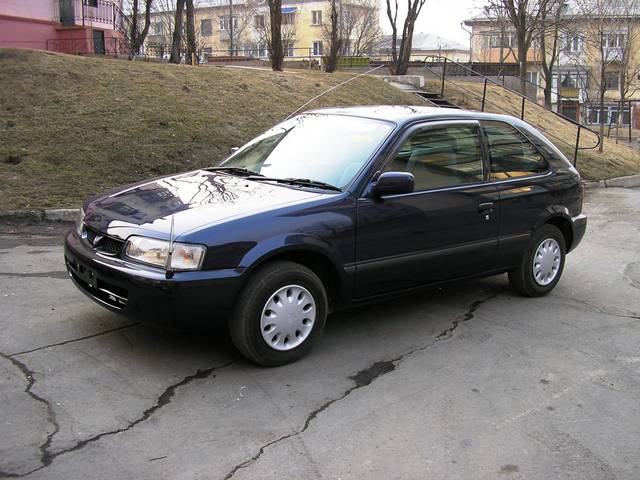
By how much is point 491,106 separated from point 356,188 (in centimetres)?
1639

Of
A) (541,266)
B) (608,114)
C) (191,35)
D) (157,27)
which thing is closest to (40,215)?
(541,266)

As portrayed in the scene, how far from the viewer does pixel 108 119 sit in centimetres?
1115

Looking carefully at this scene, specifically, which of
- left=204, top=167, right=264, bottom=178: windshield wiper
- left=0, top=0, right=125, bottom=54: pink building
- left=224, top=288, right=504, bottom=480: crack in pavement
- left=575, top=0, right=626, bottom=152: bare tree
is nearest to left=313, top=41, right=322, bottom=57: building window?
left=0, top=0, right=125, bottom=54: pink building

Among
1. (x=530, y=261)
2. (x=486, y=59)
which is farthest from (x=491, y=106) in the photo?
(x=486, y=59)

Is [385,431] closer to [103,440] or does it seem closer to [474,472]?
[474,472]

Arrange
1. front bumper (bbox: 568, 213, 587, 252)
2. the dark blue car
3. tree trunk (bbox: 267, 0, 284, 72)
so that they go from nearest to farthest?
the dark blue car < front bumper (bbox: 568, 213, 587, 252) < tree trunk (bbox: 267, 0, 284, 72)

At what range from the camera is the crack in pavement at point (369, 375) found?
3.24 m

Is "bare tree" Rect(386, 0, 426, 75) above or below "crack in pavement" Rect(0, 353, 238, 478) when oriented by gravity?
above

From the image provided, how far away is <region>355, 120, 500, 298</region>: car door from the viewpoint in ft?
15.2

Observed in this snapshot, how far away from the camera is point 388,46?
244 ft

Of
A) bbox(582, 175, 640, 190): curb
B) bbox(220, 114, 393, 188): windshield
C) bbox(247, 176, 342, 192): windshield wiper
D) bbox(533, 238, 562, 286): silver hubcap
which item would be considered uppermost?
bbox(220, 114, 393, 188): windshield

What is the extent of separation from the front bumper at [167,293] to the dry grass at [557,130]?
41.4 ft

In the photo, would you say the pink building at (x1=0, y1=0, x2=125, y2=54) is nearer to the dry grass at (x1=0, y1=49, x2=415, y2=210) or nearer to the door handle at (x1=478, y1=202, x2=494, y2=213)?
the dry grass at (x1=0, y1=49, x2=415, y2=210)

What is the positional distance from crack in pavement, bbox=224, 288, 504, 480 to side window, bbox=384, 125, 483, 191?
1122 millimetres
